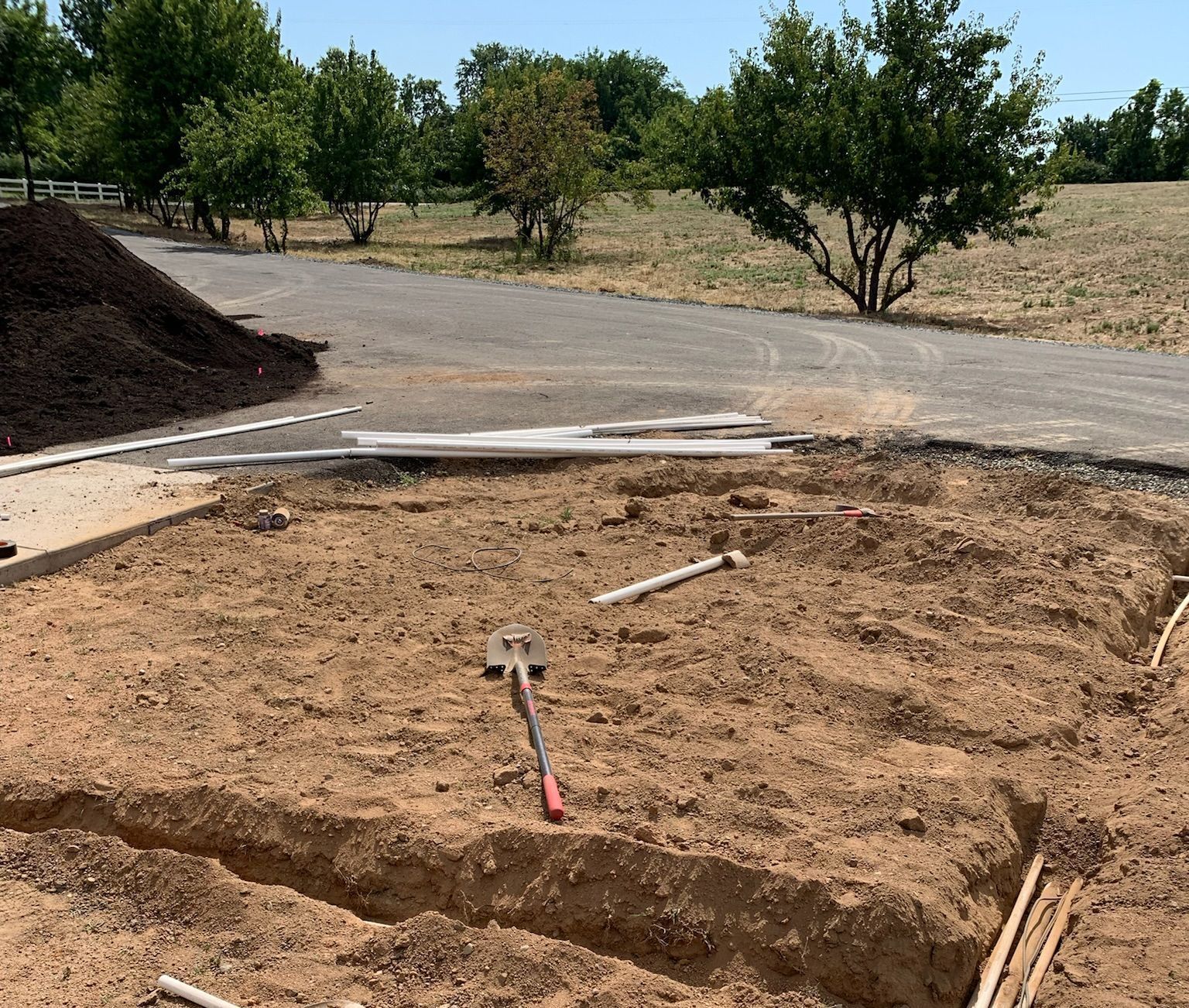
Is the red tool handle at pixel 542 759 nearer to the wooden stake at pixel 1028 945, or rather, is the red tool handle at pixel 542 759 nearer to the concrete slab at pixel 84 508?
the wooden stake at pixel 1028 945

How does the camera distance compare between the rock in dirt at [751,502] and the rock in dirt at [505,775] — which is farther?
Answer: the rock in dirt at [751,502]

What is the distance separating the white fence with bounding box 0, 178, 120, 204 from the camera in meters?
37.3

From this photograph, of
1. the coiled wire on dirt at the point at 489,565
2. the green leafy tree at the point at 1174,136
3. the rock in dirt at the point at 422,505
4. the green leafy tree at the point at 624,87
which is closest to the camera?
the coiled wire on dirt at the point at 489,565

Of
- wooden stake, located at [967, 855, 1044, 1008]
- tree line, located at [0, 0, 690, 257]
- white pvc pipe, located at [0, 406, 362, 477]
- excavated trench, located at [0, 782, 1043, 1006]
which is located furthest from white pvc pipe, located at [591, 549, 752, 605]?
tree line, located at [0, 0, 690, 257]

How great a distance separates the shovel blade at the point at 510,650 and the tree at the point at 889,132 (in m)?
15.4

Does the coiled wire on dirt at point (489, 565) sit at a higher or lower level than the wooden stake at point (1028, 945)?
higher

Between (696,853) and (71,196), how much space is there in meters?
44.8

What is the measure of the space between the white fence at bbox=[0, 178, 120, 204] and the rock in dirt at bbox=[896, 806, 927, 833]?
1559 inches

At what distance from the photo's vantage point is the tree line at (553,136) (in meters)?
17.6

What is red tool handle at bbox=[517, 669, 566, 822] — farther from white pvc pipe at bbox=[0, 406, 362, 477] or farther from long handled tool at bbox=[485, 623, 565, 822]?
white pvc pipe at bbox=[0, 406, 362, 477]

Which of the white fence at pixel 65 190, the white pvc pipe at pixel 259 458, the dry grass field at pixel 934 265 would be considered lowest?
the white pvc pipe at pixel 259 458

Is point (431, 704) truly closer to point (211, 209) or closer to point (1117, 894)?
point (1117, 894)

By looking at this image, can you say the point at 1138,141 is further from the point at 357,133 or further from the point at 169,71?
the point at 169,71

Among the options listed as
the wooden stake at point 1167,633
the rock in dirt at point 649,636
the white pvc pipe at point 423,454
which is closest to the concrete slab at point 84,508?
the white pvc pipe at point 423,454
